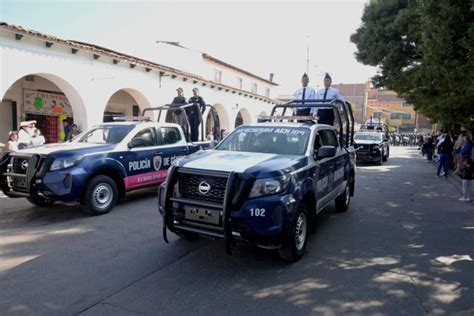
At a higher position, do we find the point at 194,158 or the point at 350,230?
the point at 194,158

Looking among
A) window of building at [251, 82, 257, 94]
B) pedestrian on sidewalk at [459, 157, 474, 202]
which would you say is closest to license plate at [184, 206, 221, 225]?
pedestrian on sidewalk at [459, 157, 474, 202]

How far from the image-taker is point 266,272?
450 centimetres

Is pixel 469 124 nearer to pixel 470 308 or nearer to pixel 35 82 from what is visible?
pixel 470 308

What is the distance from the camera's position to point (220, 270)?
4547mm

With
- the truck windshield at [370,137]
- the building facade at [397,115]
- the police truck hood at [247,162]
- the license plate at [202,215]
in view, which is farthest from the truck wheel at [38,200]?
the building facade at [397,115]

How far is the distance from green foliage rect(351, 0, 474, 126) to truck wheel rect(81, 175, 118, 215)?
8.11 meters

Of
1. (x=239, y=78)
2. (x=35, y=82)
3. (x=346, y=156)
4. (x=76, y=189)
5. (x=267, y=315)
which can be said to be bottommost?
(x=267, y=315)

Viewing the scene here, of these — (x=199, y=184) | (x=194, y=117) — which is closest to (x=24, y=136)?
(x=194, y=117)

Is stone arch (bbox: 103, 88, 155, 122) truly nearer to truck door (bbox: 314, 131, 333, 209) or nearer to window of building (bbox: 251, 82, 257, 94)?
truck door (bbox: 314, 131, 333, 209)

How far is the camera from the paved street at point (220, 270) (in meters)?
3.69

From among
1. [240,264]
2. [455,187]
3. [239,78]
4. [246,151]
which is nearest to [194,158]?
[246,151]

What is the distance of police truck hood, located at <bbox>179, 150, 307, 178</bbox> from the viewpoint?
175 inches

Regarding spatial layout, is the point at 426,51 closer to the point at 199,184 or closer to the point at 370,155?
the point at 370,155

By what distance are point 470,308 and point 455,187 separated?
31.0 feet
